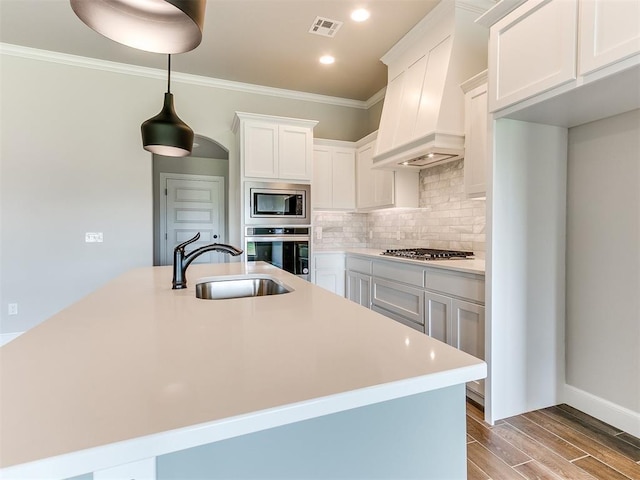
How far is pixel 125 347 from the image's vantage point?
2.51ft

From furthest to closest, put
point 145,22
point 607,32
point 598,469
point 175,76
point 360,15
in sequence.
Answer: point 175,76
point 360,15
point 598,469
point 607,32
point 145,22

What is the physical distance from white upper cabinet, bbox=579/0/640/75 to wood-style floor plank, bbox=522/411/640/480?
73.0 inches

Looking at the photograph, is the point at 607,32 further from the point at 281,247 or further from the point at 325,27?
the point at 281,247

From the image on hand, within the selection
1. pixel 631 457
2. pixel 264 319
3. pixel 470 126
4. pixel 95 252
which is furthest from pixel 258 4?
pixel 631 457

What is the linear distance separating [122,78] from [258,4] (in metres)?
1.97

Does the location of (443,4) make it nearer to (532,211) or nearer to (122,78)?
(532,211)

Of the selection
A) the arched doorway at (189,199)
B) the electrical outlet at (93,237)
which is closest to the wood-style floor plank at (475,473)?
the electrical outlet at (93,237)

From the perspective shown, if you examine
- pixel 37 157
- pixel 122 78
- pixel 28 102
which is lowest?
pixel 37 157

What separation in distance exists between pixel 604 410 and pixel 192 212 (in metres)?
5.64

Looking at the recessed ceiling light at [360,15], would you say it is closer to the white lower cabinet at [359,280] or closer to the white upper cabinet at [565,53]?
the white upper cabinet at [565,53]

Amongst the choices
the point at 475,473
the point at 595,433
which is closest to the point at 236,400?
the point at 475,473

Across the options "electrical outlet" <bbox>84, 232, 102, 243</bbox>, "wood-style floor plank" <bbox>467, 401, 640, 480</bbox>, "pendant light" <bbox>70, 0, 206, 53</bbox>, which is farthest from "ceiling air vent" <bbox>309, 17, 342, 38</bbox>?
"wood-style floor plank" <bbox>467, 401, 640, 480</bbox>

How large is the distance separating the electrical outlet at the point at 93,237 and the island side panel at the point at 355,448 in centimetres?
383

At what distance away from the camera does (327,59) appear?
3.51 m
